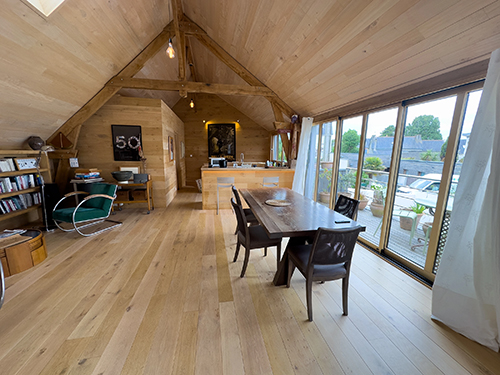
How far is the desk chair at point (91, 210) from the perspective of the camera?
3.00 metres

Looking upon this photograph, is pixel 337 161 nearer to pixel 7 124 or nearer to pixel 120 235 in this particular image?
pixel 120 235

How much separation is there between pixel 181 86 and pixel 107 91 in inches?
53.3

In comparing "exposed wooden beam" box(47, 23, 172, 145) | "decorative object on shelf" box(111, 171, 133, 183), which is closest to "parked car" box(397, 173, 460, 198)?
"decorative object on shelf" box(111, 171, 133, 183)

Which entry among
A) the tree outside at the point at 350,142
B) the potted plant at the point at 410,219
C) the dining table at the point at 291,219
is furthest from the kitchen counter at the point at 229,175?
the potted plant at the point at 410,219

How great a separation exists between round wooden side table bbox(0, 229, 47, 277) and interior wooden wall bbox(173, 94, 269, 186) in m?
5.94

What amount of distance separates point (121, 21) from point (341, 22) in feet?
9.49

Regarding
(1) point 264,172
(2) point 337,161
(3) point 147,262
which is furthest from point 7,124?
(2) point 337,161

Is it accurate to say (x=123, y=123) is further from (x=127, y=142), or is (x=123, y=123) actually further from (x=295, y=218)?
(x=295, y=218)

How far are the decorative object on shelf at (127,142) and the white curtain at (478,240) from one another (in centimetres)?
506

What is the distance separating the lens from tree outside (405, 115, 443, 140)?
2154 mm

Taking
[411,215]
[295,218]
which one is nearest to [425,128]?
[411,215]

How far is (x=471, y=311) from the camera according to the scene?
151 cm

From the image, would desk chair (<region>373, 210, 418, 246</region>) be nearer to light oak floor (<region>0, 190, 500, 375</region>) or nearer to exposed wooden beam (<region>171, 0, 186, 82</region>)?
light oak floor (<region>0, 190, 500, 375</region>)

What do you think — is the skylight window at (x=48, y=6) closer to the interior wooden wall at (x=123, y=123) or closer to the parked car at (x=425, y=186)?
the interior wooden wall at (x=123, y=123)
